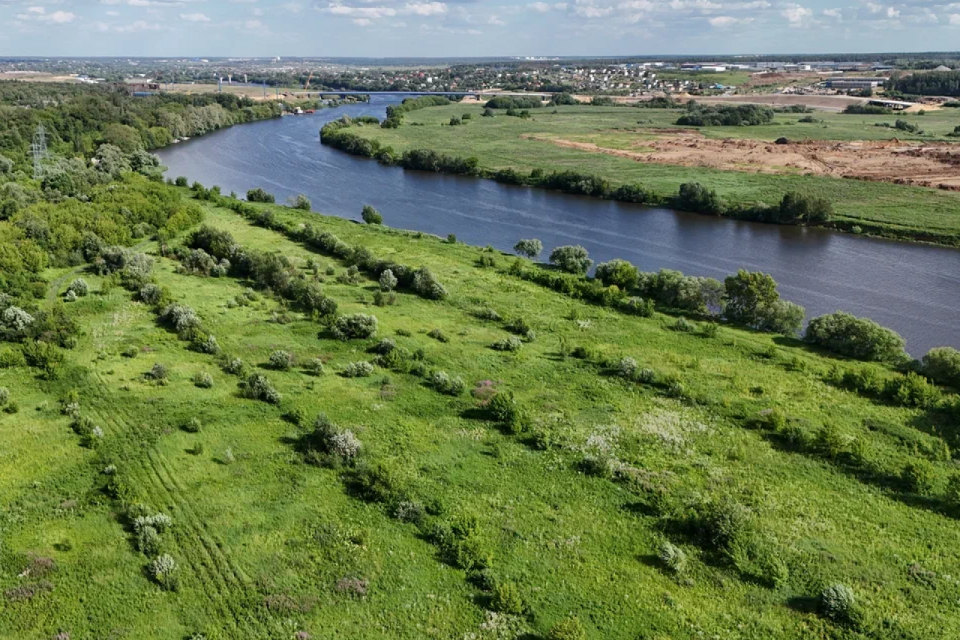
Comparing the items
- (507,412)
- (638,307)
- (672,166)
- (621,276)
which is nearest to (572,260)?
(621,276)

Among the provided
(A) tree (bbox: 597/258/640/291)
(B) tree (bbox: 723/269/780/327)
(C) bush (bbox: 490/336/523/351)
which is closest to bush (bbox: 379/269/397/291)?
(C) bush (bbox: 490/336/523/351)

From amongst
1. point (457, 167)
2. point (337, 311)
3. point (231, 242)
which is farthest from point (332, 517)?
point (457, 167)

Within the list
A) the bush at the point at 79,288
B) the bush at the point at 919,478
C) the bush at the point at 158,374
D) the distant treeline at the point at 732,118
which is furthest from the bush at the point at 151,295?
the distant treeline at the point at 732,118

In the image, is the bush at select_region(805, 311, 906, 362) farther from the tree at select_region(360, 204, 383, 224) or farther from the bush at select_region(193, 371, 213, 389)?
the tree at select_region(360, 204, 383, 224)

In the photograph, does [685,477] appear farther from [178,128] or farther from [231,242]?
[178,128]

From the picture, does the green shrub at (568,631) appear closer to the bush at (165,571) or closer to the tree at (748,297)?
the bush at (165,571)

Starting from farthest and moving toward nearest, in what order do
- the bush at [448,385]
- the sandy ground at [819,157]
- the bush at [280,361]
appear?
the sandy ground at [819,157] → the bush at [280,361] → the bush at [448,385]
